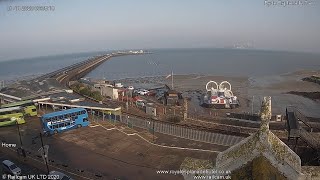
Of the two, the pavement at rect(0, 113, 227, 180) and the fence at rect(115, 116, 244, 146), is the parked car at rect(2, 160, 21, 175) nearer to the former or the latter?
the pavement at rect(0, 113, 227, 180)

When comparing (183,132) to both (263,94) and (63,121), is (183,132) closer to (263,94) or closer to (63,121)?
(63,121)

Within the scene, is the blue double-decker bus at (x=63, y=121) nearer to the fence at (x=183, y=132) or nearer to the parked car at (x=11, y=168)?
the fence at (x=183, y=132)

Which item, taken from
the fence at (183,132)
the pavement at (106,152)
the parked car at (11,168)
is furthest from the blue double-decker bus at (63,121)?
the parked car at (11,168)

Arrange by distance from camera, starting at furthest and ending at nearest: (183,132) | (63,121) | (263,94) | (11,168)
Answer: (263,94)
(183,132)
(63,121)
(11,168)

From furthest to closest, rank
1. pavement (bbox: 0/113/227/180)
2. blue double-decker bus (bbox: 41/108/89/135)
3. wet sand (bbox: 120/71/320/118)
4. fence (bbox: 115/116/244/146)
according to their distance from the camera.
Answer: wet sand (bbox: 120/71/320/118) < blue double-decker bus (bbox: 41/108/89/135) < fence (bbox: 115/116/244/146) < pavement (bbox: 0/113/227/180)

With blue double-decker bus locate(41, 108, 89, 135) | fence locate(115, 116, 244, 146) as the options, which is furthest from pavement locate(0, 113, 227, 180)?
fence locate(115, 116, 244, 146)

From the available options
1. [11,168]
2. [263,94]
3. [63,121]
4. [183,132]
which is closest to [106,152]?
[63,121]
